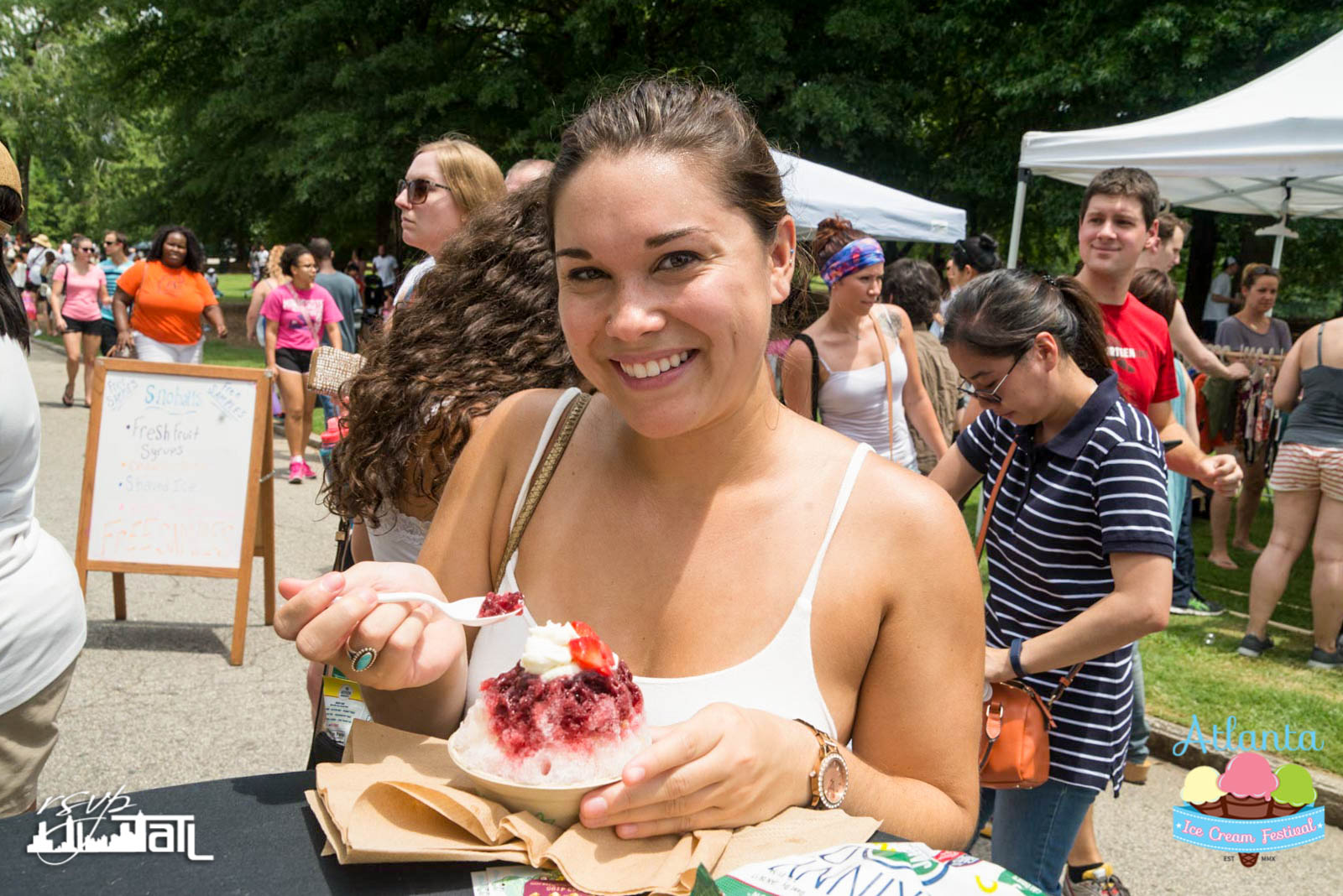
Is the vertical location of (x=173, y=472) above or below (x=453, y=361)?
below

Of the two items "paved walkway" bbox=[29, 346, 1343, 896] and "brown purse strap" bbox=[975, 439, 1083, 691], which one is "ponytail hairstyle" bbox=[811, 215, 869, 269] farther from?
"paved walkway" bbox=[29, 346, 1343, 896]

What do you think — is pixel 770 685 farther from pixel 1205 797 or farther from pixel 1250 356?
pixel 1250 356

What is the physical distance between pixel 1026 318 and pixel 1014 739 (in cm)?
115

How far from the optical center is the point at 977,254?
8.16 meters

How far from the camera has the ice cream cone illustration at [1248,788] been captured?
3.47m

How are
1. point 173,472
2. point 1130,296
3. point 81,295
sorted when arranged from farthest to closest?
point 81,295
point 173,472
point 1130,296

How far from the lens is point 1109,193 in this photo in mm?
4227

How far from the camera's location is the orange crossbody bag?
8.68ft

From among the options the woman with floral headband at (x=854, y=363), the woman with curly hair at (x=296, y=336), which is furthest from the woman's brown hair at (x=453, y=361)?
the woman with curly hair at (x=296, y=336)

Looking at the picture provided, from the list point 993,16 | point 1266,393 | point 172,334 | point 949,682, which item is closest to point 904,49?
point 993,16

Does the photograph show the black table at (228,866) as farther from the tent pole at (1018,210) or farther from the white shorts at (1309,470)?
the tent pole at (1018,210)

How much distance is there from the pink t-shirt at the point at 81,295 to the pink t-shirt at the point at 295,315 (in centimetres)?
408

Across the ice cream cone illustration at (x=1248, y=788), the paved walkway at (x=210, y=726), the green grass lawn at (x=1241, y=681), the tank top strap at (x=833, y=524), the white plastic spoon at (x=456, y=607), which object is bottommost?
the paved walkway at (x=210, y=726)

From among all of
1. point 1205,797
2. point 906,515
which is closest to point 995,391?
point 906,515
